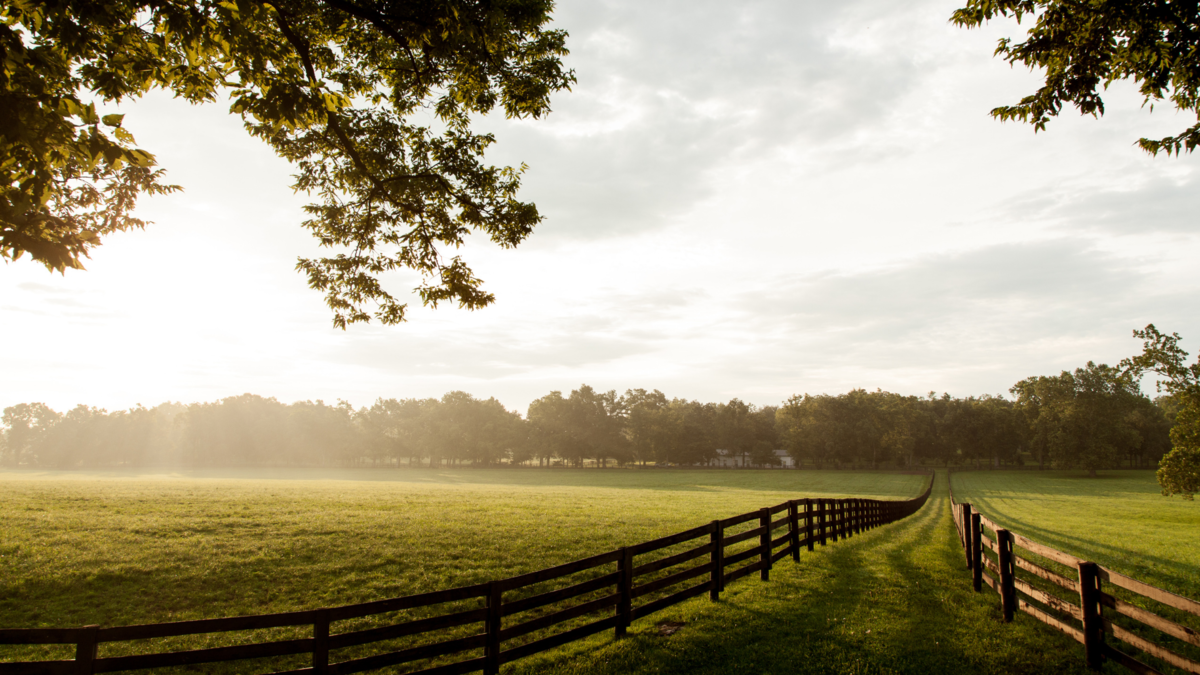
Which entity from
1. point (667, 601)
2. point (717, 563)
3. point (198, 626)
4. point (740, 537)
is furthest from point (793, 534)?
point (198, 626)

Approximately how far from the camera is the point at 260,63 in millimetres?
7508

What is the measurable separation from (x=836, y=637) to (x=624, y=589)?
10.1 ft

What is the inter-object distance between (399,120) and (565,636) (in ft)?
37.2

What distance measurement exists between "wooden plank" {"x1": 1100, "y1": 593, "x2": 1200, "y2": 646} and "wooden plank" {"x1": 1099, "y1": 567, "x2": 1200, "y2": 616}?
19 cm

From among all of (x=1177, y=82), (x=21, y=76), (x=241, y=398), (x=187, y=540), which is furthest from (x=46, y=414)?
(x=1177, y=82)

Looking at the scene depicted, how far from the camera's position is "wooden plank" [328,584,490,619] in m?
5.43

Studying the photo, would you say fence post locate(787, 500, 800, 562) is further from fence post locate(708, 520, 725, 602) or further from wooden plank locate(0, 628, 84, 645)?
wooden plank locate(0, 628, 84, 645)

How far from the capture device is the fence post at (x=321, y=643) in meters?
5.41

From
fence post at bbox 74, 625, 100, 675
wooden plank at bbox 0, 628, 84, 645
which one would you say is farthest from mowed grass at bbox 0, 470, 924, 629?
wooden plank at bbox 0, 628, 84, 645

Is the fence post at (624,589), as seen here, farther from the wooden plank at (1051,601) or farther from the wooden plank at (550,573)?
the wooden plank at (1051,601)

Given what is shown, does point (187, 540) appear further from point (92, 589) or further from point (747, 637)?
point (747, 637)

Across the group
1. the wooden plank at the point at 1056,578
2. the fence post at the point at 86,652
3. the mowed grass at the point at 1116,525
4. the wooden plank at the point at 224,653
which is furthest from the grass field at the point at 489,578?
the mowed grass at the point at 1116,525

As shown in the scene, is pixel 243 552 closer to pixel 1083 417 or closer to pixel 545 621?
pixel 545 621

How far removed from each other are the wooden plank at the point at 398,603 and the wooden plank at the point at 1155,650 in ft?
22.7
